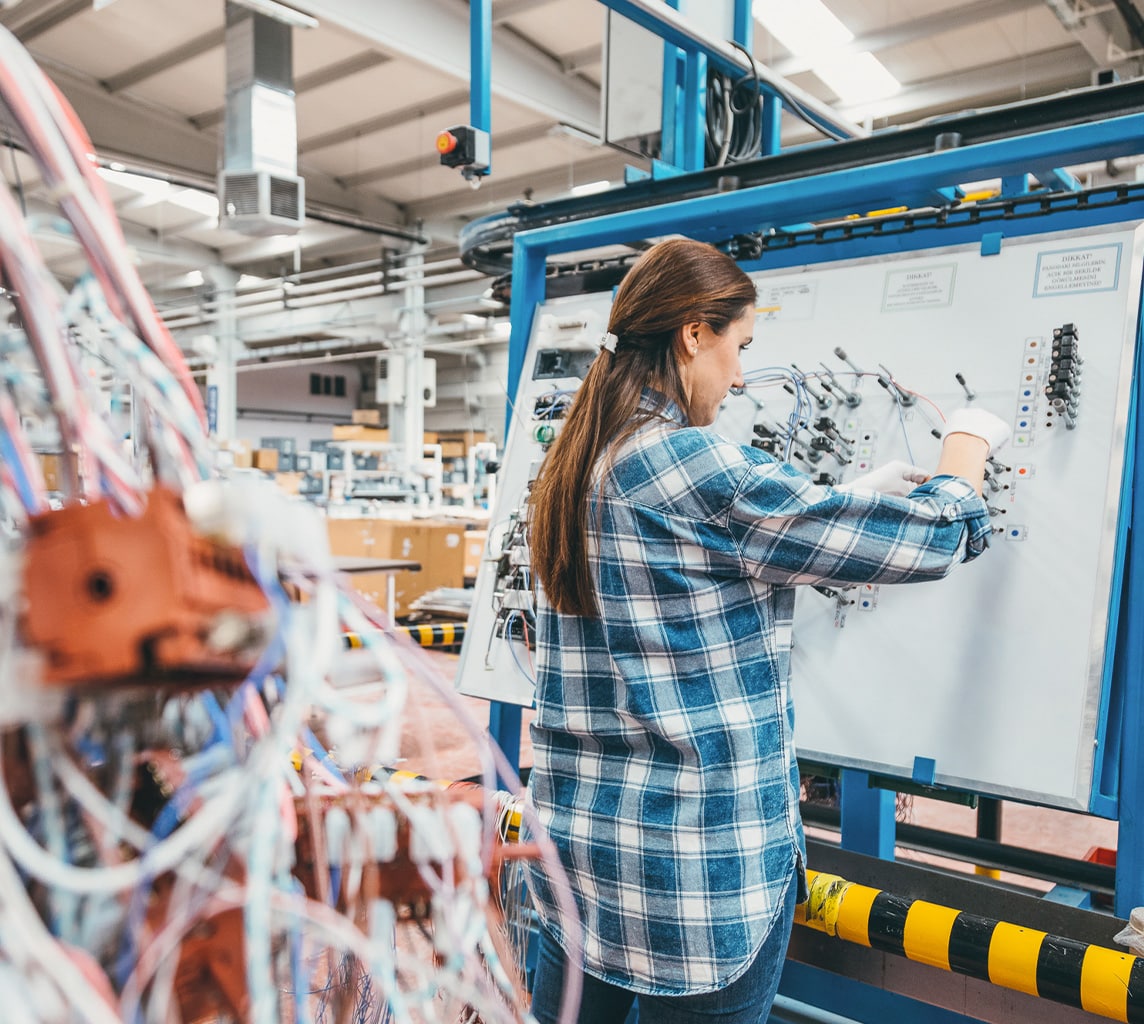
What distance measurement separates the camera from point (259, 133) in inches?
178

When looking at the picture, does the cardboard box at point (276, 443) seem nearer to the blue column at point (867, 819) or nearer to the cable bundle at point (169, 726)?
the blue column at point (867, 819)

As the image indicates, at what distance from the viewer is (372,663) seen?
0.52 m

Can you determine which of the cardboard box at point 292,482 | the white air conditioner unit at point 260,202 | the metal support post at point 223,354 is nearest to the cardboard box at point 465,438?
the cardboard box at point 292,482

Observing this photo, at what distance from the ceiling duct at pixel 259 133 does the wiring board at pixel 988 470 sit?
2901mm

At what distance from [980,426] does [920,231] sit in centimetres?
57

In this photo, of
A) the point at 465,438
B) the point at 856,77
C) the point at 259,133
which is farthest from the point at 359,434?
the point at 259,133

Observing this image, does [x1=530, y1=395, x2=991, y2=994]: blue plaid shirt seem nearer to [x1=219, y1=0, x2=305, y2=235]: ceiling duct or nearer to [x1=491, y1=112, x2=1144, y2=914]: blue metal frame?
[x1=491, y1=112, x2=1144, y2=914]: blue metal frame

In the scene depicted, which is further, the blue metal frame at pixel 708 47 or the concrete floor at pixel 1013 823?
the concrete floor at pixel 1013 823

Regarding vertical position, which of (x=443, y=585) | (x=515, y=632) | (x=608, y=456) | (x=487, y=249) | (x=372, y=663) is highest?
(x=487, y=249)

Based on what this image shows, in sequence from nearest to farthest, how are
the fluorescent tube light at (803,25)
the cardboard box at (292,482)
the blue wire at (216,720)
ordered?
the blue wire at (216,720) < the fluorescent tube light at (803,25) < the cardboard box at (292,482)

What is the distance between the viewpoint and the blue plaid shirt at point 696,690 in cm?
109

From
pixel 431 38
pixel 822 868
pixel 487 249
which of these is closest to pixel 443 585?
pixel 431 38

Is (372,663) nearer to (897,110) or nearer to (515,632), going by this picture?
(515,632)

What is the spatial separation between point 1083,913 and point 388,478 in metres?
9.76
